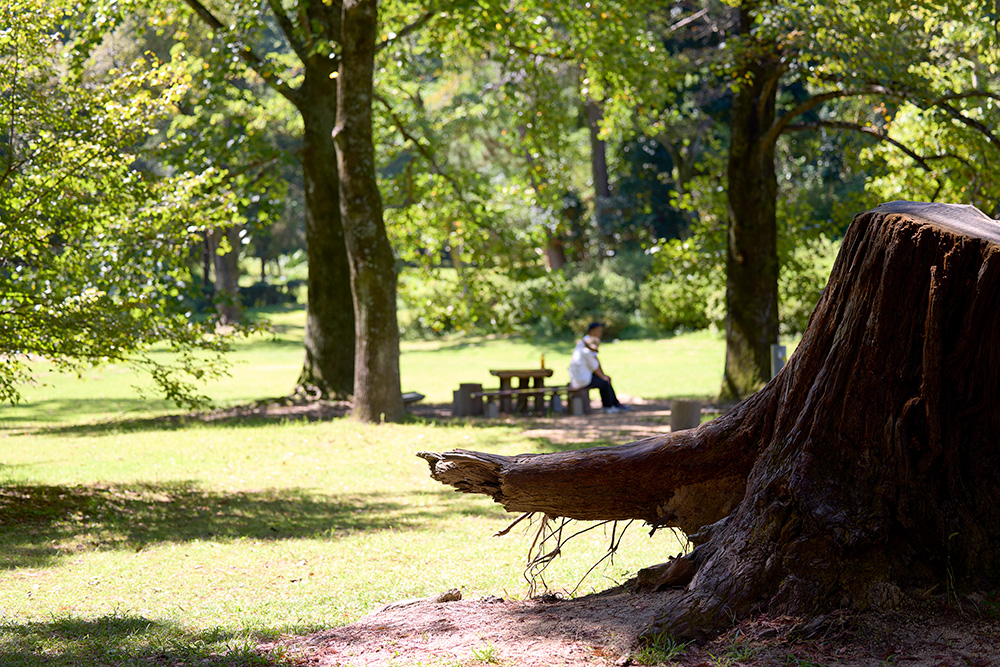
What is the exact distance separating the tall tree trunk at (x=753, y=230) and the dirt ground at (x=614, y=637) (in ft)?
36.3

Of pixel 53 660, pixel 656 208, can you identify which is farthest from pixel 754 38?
pixel 656 208

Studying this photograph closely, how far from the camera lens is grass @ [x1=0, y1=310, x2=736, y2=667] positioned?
17.4ft

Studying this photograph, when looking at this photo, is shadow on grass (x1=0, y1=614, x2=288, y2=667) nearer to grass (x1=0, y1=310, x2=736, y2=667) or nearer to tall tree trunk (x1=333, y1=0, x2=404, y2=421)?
grass (x1=0, y1=310, x2=736, y2=667)

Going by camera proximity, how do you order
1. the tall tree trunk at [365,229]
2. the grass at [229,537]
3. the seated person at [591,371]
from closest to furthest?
the grass at [229,537]
the tall tree trunk at [365,229]
the seated person at [591,371]

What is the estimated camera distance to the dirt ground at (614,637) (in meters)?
3.72

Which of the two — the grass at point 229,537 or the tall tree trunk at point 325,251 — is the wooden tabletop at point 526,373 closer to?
the grass at point 229,537

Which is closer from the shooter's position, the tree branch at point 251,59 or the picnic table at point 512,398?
the tree branch at point 251,59

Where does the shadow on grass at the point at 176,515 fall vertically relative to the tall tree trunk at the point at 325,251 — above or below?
below

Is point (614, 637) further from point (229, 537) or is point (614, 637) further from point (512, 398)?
point (512, 398)

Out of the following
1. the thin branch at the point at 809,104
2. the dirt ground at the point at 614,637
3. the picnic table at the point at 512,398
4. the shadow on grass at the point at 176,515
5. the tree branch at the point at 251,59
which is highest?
the tree branch at the point at 251,59

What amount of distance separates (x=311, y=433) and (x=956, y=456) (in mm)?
10452

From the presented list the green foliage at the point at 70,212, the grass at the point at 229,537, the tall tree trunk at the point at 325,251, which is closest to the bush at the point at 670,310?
the tall tree trunk at the point at 325,251

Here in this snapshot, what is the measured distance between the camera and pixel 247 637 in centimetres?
493

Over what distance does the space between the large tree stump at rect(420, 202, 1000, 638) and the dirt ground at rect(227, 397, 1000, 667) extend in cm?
11
